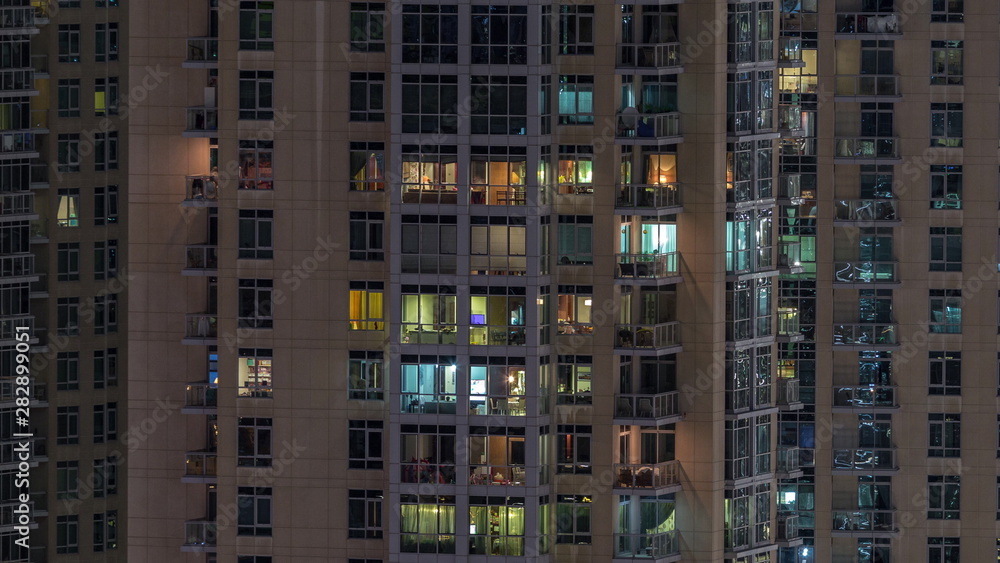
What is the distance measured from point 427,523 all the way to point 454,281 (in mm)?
8515

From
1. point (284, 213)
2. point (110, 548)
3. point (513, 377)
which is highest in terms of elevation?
point (284, 213)

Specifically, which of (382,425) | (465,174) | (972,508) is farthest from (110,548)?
(972,508)

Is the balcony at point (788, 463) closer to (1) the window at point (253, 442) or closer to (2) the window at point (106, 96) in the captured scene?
(1) the window at point (253, 442)

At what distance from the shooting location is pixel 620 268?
90.2 m

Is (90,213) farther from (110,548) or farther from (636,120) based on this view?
(636,120)

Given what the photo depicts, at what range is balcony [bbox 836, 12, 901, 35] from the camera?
98.4 metres

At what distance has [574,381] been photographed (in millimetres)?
A: 90688

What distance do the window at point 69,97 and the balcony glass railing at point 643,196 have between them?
78.1ft

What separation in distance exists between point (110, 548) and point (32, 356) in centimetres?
821

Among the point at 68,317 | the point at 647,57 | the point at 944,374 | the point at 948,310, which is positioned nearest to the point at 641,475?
the point at 647,57

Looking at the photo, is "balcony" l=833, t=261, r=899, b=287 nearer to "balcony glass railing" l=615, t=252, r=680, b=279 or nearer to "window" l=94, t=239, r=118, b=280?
"balcony glass railing" l=615, t=252, r=680, b=279

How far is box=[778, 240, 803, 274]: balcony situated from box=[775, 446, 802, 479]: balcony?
21.9ft

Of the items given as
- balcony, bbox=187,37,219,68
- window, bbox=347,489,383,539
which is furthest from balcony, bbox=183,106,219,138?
window, bbox=347,489,383,539

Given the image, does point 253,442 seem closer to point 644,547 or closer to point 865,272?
point 644,547
